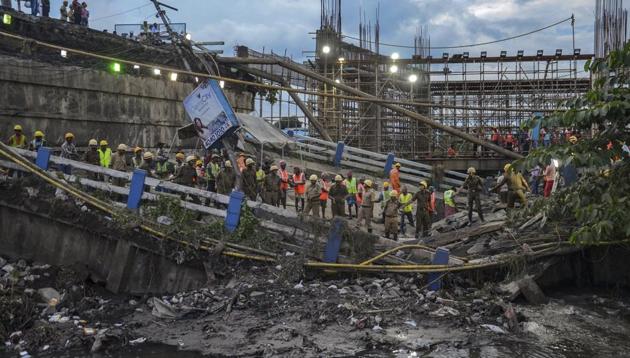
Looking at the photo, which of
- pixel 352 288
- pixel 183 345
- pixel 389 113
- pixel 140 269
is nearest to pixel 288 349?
pixel 183 345

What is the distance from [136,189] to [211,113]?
7.16 ft

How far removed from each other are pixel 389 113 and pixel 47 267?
763 inches

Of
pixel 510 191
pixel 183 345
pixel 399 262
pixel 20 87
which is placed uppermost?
pixel 20 87

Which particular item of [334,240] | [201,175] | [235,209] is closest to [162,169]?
[201,175]

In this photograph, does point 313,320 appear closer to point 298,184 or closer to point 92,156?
point 92,156

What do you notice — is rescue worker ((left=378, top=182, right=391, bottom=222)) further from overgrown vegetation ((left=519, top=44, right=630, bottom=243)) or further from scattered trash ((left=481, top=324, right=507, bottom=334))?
overgrown vegetation ((left=519, top=44, right=630, bottom=243))

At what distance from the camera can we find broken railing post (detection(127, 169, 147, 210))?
32.0 feet

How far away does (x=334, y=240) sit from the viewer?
8.84 meters

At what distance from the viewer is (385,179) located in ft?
60.8

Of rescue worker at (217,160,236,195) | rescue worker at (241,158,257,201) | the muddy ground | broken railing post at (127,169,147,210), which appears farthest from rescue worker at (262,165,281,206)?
the muddy ground

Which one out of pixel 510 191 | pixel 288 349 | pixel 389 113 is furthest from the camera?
pixel 389 113

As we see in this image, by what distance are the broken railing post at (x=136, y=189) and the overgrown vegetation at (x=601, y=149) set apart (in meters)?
6.59

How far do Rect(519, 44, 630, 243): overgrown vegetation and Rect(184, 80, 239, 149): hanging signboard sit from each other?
248 inches

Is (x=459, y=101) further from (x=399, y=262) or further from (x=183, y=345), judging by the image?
(x=183, y=345)
